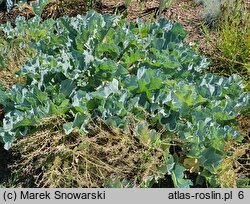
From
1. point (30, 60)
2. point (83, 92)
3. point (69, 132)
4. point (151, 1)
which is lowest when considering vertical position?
point (69, 132)

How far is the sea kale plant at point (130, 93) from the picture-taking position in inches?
124

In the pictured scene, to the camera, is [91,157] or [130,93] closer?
[91,157]

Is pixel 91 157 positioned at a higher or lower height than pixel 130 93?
lower

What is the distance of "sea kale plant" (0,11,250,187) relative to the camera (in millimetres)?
3162

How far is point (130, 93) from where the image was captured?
3305 millimetres

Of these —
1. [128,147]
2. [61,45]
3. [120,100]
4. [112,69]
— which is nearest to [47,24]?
[61,45]

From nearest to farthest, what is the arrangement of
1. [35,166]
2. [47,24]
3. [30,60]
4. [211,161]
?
[211,161], [35,166], [30,60], [47,24]

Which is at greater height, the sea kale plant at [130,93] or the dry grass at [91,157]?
the sea kale plant at [130,93]

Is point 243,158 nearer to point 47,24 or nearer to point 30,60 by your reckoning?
point 30,60

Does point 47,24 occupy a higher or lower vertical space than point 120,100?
higher

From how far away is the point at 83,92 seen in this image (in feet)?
10.8

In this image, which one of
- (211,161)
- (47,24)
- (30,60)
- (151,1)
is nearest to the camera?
(211,161)

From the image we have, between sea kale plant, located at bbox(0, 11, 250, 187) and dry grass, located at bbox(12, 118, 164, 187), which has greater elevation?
sea kale plant, located at bbox(0, 11, 250, 187)

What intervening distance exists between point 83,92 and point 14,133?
0.52 metres
